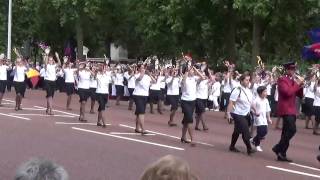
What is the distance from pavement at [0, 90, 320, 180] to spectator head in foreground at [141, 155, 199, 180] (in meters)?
7.05

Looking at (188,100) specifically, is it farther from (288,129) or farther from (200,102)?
(200,102)

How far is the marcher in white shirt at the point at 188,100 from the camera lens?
15.5 m

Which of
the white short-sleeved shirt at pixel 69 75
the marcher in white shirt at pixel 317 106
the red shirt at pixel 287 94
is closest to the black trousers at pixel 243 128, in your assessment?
the red shirt at pixel 287 94

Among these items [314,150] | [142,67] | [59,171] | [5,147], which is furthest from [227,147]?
[59,171]

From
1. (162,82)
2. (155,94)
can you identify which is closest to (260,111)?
(155,94)

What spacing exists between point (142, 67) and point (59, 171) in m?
14.3

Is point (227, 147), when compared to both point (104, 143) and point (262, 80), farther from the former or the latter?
point (262, 80)

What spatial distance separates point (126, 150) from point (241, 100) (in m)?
2.80

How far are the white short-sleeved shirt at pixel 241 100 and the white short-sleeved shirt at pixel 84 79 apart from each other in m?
8.10

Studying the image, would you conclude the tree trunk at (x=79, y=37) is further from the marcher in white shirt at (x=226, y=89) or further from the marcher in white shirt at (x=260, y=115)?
the marcher in white shirt at (x=260, y=115)

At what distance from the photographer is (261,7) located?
3161 centimetres

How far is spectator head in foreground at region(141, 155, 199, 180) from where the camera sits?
11.1 ft

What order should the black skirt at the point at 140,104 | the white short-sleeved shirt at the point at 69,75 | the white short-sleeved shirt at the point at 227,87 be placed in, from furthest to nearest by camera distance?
1. the white short-sleeved shirt at the point at 69,75
2. the white short-sleeved shirt at the point at 227,87
3. the black skirt at the point at 140,104

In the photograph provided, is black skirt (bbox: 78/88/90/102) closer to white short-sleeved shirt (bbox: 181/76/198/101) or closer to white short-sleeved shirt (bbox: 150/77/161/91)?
white short-sleeved shirt (bbox: 150/77/161/91)
